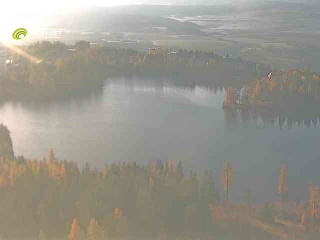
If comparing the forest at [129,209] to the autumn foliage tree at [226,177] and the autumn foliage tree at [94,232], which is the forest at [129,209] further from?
the autumn foliage tree at [226,177]

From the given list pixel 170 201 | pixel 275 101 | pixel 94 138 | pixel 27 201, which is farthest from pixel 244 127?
pixel 27 201

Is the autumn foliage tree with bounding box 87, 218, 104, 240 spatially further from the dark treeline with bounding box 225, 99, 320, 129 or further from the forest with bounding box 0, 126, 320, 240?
the dark treeline with bounding box 225, 99, 320, 129

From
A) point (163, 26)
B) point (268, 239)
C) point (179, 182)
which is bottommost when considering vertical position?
point (268, 239)

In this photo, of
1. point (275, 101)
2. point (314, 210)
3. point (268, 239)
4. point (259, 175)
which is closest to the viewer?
point (268, 239)

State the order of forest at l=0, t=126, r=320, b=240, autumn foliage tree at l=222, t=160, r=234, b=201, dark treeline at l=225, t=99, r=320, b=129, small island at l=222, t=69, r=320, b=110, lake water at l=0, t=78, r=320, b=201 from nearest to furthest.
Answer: forest at l=0, t=126, r=320, b=240
autumn foliage tree at l=222, t=160, r=234, b=201
lake water at l=0, t=78, r=320, b=201
dark treeline at l=225, t=99, r=320, b=129
small island at l=222, t=69, r=320, b=110

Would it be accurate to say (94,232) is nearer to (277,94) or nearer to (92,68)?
(277,94)

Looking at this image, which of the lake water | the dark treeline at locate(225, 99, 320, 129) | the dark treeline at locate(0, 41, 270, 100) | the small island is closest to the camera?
the lake water

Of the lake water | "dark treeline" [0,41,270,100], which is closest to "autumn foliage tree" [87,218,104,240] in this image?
the lake water

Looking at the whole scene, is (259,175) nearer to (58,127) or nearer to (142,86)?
(58,127)
